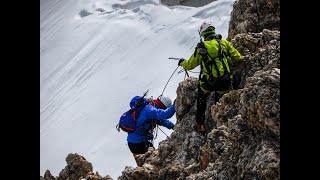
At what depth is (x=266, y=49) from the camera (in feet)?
22.4

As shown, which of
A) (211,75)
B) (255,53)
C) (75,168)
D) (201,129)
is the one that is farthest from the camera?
(75,168)

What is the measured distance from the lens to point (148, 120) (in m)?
8.30

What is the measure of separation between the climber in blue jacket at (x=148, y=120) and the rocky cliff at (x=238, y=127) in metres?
0.33

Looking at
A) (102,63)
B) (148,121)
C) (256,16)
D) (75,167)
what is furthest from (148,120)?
(102,63)

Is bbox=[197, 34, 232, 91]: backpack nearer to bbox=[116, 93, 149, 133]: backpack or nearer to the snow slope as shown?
bbox=[116, 93, 149, 133]: backpack

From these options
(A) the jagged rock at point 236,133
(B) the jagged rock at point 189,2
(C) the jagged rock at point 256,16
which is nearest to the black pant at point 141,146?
(A) the jagged rock at point 236,133

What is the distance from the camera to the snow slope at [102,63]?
113 feet

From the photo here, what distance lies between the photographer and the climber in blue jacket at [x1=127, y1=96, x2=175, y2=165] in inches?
318

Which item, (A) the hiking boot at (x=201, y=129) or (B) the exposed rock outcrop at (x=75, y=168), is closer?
(A) the hiking boot at (x=201, y=129)

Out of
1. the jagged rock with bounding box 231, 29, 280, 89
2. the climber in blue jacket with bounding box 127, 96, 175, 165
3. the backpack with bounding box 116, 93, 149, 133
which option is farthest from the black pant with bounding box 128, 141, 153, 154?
the jagged rock with bounding box 231, 29, 280, 89

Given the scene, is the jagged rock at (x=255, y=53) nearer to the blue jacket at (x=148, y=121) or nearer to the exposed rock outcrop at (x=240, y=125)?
the exposed rock outcrop at (x=240, y=125)

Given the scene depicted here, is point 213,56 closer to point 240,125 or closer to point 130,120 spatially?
point 240,125

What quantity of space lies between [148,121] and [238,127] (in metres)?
3.21
